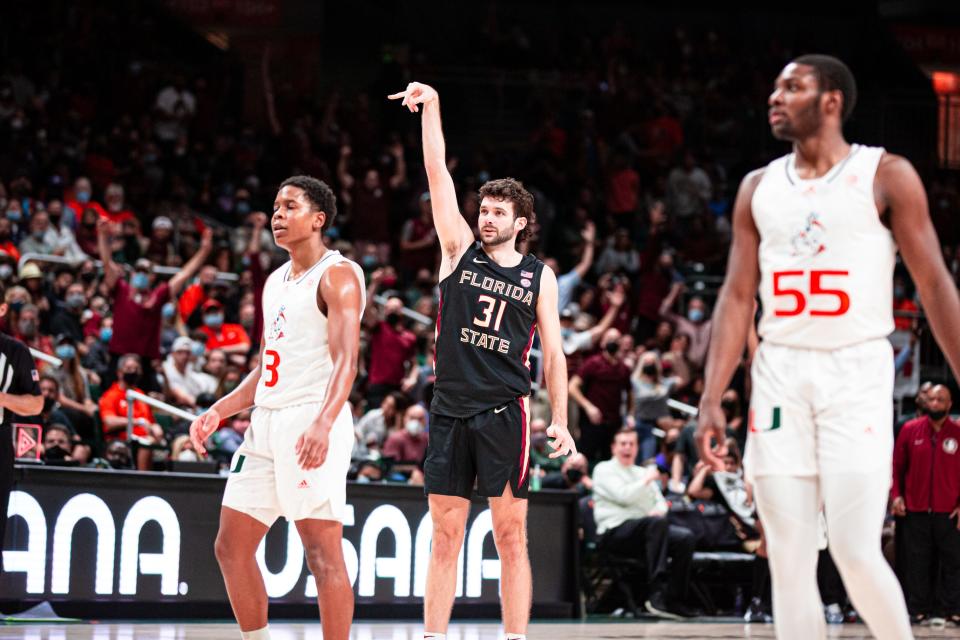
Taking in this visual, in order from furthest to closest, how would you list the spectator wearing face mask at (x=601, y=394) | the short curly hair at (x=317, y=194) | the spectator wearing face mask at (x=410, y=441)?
the spectator wearing face mask at (x=601, y=394), the spectator wearing face mask at (x=410, y=441), the short curly hair at (x=317, y=194)

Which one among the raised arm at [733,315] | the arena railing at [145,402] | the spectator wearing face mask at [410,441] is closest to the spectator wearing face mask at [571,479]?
the spectator wearing face mask at [410,441]

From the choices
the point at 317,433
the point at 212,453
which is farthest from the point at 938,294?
the point at 212,453

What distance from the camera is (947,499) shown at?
1395 centimetres

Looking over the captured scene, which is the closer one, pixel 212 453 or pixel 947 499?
pixel 212 453

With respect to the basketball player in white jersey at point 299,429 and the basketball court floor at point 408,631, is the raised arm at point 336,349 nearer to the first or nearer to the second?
the basketball player in white jersey at point 299,429

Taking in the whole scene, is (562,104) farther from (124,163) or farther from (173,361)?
(173,361)

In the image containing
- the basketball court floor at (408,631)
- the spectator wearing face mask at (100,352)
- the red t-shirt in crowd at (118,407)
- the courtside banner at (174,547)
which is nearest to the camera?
the basketball court floor at (408,631)

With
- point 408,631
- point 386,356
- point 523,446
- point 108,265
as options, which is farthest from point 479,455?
point 386,356

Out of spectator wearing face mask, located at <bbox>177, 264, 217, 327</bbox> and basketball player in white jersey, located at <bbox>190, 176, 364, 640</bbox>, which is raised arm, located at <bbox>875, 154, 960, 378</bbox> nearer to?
basketball player in white jersey, located at <bbox>190, 176, 364, 640</bbox>

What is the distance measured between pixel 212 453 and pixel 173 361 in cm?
227

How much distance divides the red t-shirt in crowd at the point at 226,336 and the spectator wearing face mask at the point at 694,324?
19.6 feet

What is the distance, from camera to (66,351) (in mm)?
13641

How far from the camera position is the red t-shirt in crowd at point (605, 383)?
16.7 m

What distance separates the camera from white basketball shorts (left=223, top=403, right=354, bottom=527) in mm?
6180
